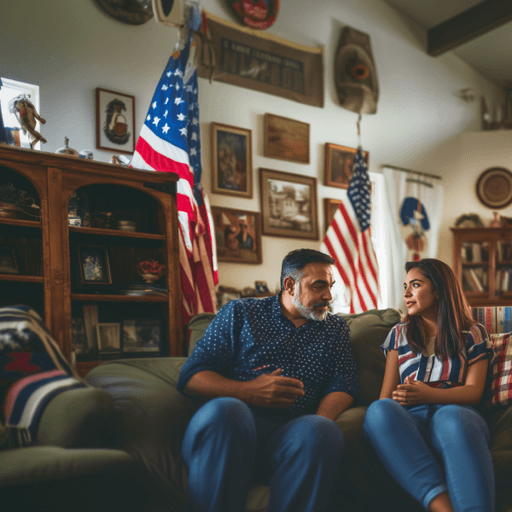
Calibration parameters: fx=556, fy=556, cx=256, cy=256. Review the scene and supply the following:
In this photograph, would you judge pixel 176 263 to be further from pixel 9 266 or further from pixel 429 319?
pixel 429 319

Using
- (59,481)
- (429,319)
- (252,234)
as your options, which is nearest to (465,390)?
(429,319)

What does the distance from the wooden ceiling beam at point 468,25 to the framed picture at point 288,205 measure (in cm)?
227

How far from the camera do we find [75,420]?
58.7 inches

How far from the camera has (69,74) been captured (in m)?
3.44

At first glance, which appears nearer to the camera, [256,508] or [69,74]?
[256,508]

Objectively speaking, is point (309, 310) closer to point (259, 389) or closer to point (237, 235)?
point (259, 389)

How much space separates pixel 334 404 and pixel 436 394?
0.36 metres

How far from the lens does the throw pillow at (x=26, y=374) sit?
1.53m

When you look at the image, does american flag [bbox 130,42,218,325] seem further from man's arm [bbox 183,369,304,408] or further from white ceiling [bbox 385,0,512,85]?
white ceiling [bbox 385,0,512,85]

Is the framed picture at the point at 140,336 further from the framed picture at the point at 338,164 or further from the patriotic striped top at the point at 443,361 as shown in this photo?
the framed picture at the point at 338,164

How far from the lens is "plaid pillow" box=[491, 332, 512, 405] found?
2.01m

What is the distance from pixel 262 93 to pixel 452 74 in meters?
2.73

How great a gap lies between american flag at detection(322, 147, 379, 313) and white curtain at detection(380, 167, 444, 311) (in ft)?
2.50

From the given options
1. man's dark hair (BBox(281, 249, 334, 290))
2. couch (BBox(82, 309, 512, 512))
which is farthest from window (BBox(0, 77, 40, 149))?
man's dark hair (BBox(281, 249, 334, 290))
